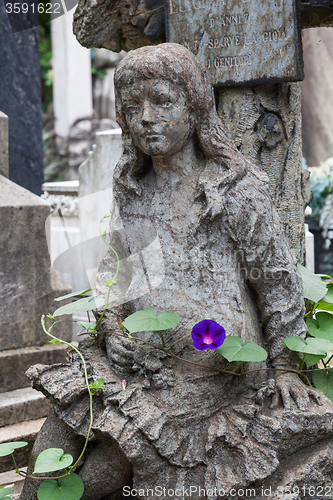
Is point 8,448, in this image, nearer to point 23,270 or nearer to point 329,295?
point 329,295

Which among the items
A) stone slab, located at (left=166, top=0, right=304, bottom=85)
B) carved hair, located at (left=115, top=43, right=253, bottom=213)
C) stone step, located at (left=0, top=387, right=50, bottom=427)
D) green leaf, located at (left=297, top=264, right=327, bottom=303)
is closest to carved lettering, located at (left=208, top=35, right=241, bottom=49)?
stone slab, located at (left=166, top=0, right=304, bottom=85)

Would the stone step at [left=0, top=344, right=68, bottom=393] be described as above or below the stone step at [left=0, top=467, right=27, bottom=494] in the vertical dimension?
above

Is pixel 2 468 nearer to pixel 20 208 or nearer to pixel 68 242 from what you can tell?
pixel 20 208

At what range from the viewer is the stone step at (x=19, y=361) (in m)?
3.14

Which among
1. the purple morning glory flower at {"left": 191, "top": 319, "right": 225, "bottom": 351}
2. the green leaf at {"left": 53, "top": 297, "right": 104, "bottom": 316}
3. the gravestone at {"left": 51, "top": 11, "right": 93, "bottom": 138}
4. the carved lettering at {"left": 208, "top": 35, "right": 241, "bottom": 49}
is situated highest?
the gravestone at {"left": 51, "top": 11, "right": 93, "bottom": 138}

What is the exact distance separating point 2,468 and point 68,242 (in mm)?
2808

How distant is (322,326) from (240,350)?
58 centimetres

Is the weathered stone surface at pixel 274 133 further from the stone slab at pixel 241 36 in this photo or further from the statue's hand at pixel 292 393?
the statue's hand at pixel 292 393

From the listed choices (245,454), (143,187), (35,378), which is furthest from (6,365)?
(245,454)

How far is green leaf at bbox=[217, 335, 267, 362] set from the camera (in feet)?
5.72

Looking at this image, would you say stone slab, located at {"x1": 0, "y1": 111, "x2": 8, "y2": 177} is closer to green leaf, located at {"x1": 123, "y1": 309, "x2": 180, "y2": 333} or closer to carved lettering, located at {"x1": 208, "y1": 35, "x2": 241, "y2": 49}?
carved lettering, located at {"x1": 208, "y1": 35, "x2": 241, "y2": 49}

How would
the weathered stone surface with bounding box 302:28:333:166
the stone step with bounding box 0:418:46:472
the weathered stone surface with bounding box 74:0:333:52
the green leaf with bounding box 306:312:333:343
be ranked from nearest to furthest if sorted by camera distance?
the green leaf with bounding box 306:312:333:343
the stone step with bounding box 0:418:46:472
the weathered stone surface with bounding box 74:0:333:52
the weathered stone surface with bounding box 302:28:333:166

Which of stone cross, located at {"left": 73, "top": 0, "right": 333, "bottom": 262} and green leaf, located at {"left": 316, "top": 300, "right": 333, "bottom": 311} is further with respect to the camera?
stone cross, located at {"left": 73, "top": 0, "right": 333, "bottom": 262}

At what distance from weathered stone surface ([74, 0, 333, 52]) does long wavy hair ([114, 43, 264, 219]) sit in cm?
112
